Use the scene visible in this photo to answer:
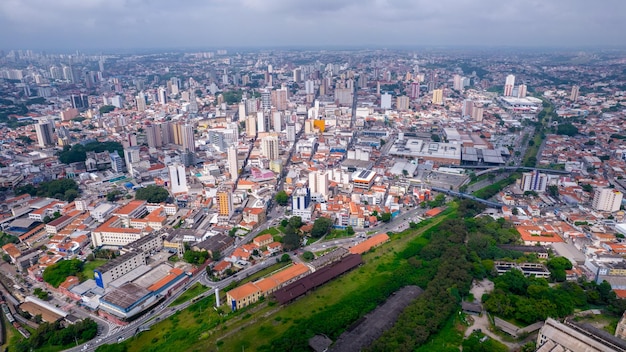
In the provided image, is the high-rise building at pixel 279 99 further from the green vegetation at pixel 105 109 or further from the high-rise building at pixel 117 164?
the high-rise building at pixel 117 164

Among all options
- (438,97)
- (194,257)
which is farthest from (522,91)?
(194,257)

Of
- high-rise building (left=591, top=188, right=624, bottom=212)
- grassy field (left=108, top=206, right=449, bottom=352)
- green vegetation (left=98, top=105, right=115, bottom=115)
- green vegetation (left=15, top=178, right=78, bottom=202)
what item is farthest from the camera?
Answer: green vegetation (left=98, top=105, right=115, bottom=115)

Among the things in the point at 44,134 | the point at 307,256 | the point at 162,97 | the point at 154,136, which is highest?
the point at 162,97

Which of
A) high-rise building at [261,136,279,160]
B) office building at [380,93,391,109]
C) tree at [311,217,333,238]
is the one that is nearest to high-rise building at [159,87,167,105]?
high-rise building at [261,136,279,160]

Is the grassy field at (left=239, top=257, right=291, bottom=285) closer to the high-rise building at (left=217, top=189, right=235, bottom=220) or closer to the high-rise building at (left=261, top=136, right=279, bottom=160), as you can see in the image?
the high-rise building at (left=217, top=189, right=235, bottom=220)

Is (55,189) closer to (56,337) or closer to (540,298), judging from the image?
(56,337)

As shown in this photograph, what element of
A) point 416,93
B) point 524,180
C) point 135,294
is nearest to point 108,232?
point 135,294

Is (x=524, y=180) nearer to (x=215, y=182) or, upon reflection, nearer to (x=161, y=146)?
(x=215, y=182)
